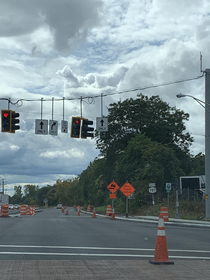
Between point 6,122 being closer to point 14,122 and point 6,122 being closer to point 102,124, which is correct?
point 14,122

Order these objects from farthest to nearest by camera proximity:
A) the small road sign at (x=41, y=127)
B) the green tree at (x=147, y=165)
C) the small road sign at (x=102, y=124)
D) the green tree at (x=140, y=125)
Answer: the green tree at (x=140, y=125), the green tree at (x=147, y=165), the small road sign at (x=102, y=124), the small road sign at (x=41, y=127)

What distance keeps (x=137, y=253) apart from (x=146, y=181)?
1167 inches

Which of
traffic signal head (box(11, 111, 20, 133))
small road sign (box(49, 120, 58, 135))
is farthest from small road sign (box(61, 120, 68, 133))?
traffic signal head (box(11, 111, 20, 133))

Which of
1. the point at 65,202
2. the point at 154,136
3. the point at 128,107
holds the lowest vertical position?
the point at 65,202

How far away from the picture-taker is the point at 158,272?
26.0 feet

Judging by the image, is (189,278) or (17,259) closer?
(189,278)

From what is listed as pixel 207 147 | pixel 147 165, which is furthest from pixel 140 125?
pixel 207 147

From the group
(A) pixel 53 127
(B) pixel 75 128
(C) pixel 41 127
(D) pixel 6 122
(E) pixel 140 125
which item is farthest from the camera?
(E) pixel 140 125

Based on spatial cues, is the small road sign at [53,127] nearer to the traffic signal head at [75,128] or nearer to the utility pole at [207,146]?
the traffic signal head at [75,128]

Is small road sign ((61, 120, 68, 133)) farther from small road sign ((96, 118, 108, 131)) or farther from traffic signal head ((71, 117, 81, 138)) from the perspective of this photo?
small road sign ((96, 118, 108, 131))

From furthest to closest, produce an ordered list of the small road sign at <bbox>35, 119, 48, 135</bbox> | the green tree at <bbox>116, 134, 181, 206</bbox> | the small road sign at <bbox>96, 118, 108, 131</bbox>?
the green tree at <bbox>116, 134, 181, 206</bbox> < the small road sign at <bbox>96, 118, 108, 131</bbox> < the small road sign at <bbox>35, 119, 48, 135</bbox>

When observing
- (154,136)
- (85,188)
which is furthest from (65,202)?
(154,136)

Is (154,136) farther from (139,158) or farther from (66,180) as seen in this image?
(66,180)

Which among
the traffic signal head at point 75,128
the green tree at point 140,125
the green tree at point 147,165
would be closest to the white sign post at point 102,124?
the traffic signal head at point 75,128
